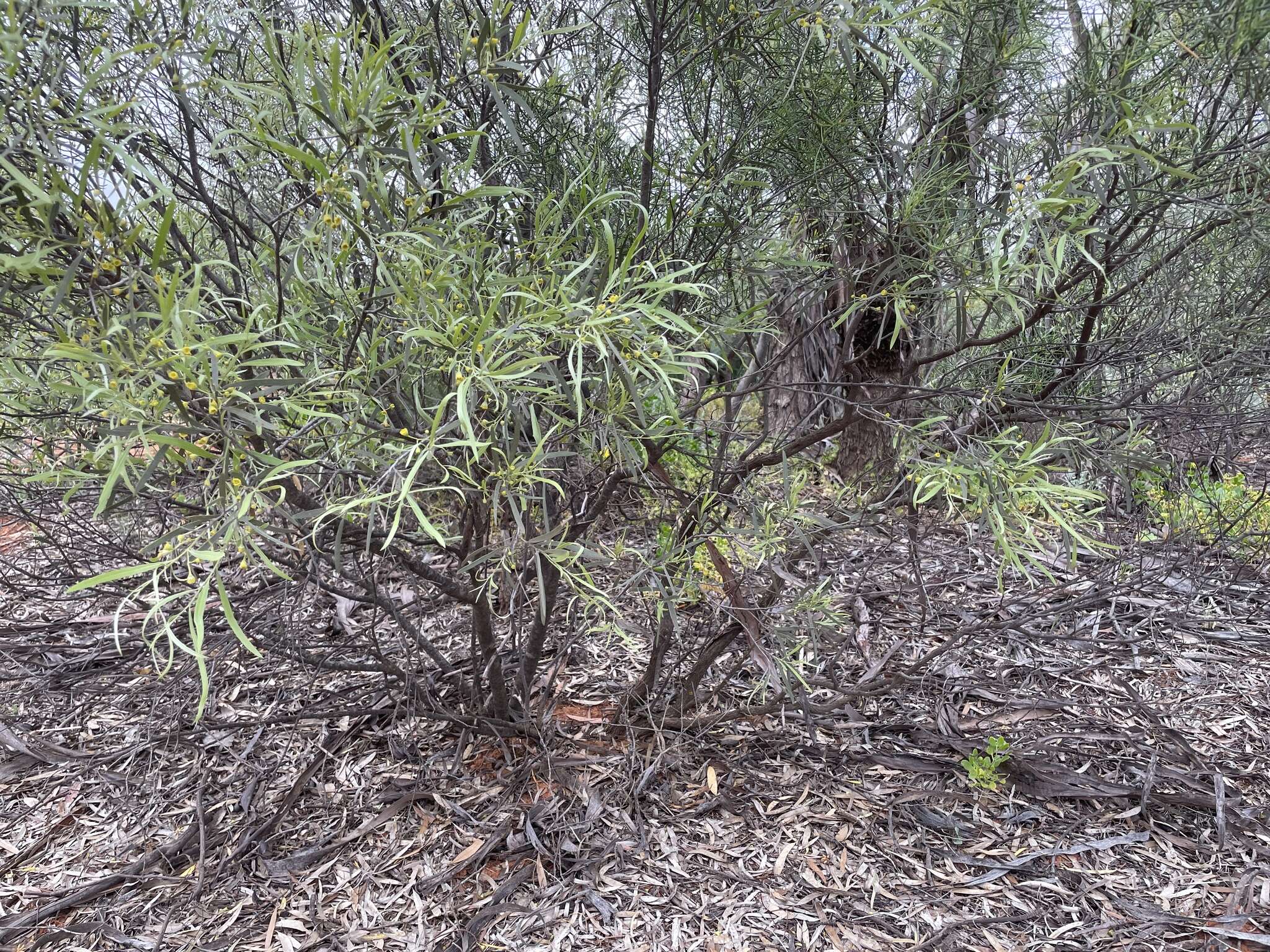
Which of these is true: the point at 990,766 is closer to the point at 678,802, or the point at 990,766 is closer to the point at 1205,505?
the point at 678,802

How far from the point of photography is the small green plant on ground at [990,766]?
2.04 metres

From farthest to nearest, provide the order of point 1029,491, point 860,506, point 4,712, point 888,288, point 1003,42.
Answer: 1. point 4,712
2. point 860,506
3. point 888,288
4. point 1003,42
5. point 1029,491

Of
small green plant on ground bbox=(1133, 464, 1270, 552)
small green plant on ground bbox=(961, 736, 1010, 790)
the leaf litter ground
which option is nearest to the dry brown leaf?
the leaf litter ground

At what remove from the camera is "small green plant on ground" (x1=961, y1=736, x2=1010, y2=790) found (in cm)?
204

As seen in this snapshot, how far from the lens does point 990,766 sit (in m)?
2.06

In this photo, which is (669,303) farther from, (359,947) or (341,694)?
(359,947)

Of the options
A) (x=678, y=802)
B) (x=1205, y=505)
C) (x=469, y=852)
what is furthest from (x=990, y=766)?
(x=1205, y=505)

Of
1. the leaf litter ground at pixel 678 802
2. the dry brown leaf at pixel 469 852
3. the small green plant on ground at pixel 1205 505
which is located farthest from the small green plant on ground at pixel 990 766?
the dry brown leaf at pixel 469 852

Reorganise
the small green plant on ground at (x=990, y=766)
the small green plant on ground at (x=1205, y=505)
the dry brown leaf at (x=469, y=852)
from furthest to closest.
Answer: the small green plant on ground at (x=1205, y=505)
the small green plant on ground at (x=990, y=766)
the dry brown leaf at (x=469, y=852)

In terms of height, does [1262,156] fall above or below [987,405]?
above

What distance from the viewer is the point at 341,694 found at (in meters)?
2.20

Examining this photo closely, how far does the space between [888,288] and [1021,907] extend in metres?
1.50

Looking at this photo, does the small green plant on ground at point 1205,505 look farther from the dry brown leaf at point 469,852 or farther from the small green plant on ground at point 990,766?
the dry brown leaf at point 469,852

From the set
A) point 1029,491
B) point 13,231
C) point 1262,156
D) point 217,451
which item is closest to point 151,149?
point 13,231
